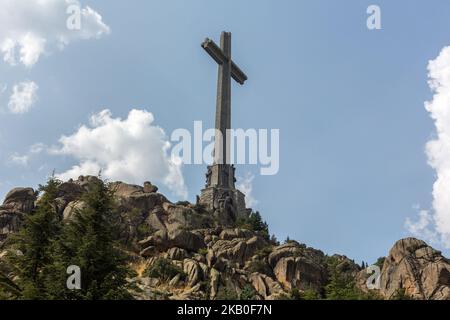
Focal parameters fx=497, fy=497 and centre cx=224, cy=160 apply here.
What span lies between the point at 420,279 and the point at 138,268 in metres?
23.2

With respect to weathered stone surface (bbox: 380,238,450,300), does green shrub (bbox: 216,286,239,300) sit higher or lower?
lower

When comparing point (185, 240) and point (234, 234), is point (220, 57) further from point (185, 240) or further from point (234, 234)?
→ point (185, 240)

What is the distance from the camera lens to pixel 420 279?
39.4 m

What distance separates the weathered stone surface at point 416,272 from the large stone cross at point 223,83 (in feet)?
89.4

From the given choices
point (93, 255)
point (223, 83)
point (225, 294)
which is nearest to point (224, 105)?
point (223, 83)

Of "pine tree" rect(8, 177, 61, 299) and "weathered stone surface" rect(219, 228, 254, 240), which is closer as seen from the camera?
"pine tree" rect(8, 177, 61, 299)

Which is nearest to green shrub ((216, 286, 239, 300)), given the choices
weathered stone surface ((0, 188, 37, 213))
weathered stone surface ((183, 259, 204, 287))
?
weathered stone surface ((183, 259, 204, 287))

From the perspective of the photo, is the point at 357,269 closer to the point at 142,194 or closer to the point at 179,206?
the point at 179,206

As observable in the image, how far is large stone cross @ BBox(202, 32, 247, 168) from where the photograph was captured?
2557 inches

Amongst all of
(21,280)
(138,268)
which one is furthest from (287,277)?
(21,280)

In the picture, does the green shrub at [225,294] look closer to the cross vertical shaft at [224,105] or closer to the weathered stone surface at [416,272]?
the weathered stone surface at [416,272]

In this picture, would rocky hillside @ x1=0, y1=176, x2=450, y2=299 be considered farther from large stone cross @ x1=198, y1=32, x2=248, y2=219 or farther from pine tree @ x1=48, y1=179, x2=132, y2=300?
pine tree @ x1=48, y1=179, x2=132, y2=300

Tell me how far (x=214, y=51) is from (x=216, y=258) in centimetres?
3444

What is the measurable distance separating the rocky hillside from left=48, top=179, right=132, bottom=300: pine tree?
8.54 meters
